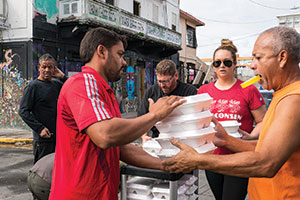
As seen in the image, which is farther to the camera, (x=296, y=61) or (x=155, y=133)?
(x=155, y=133)

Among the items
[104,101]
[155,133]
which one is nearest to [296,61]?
[104,101]

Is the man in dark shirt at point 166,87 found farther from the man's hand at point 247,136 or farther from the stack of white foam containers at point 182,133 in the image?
the stack of white foam containers at point 182,133

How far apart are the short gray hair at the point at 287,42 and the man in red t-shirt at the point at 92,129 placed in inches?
26.1

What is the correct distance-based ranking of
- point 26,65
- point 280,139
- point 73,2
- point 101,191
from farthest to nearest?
1. point 73,2
2. point 26,65
3. point 101,191
4. point 280,139

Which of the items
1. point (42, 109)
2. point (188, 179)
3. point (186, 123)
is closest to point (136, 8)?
point (42, 109)

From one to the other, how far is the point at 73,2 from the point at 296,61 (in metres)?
13.4

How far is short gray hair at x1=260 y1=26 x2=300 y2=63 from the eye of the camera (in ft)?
5.54

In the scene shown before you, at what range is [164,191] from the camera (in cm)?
221

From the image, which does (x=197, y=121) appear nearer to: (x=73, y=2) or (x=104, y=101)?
(x=104, y=101)

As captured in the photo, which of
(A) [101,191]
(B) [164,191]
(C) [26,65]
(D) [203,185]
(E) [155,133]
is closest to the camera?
(A) [101,191]

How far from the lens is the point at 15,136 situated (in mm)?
11445

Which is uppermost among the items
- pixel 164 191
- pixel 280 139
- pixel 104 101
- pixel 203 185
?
pixel 104 101

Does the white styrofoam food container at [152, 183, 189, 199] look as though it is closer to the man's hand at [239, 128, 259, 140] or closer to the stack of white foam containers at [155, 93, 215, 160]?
the stack of white foam containers at [155, 93, 215, 160]

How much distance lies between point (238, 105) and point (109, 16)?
1321 cm
